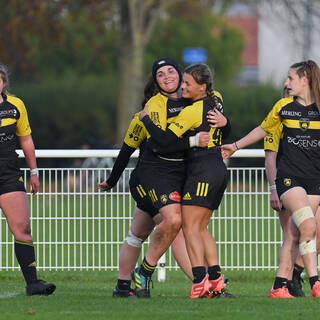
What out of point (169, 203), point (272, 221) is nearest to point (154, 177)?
point (169, 203)

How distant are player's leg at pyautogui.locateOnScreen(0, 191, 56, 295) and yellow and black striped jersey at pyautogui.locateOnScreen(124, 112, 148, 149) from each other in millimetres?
980

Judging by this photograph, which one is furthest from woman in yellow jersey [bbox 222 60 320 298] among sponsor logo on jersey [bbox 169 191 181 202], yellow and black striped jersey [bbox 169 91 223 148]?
sponsor logo on jersey [bbox 169 191 181 202]

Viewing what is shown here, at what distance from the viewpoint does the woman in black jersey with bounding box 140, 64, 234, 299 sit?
336 inches

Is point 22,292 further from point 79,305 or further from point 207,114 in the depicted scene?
point 207,114

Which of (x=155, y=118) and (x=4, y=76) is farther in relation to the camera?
(x=4, y=76)

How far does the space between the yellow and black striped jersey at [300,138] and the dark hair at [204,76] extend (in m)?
0.52

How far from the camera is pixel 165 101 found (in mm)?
8703

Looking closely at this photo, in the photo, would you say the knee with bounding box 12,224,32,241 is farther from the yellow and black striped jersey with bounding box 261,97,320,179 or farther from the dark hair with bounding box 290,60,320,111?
the dark hair with bounding box 290,60,320,111

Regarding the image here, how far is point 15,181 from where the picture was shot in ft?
29.8

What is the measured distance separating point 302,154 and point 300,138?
129 millimetres

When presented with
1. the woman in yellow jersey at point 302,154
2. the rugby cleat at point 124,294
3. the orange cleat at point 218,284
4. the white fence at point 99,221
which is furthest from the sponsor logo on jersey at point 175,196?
the white fence at point 99,221

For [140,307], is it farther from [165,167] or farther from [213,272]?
[165,167]

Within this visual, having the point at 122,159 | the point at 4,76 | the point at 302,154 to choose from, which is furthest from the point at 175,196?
the point at 4,76

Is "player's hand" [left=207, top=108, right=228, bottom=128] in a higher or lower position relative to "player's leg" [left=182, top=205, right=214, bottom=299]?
higher
